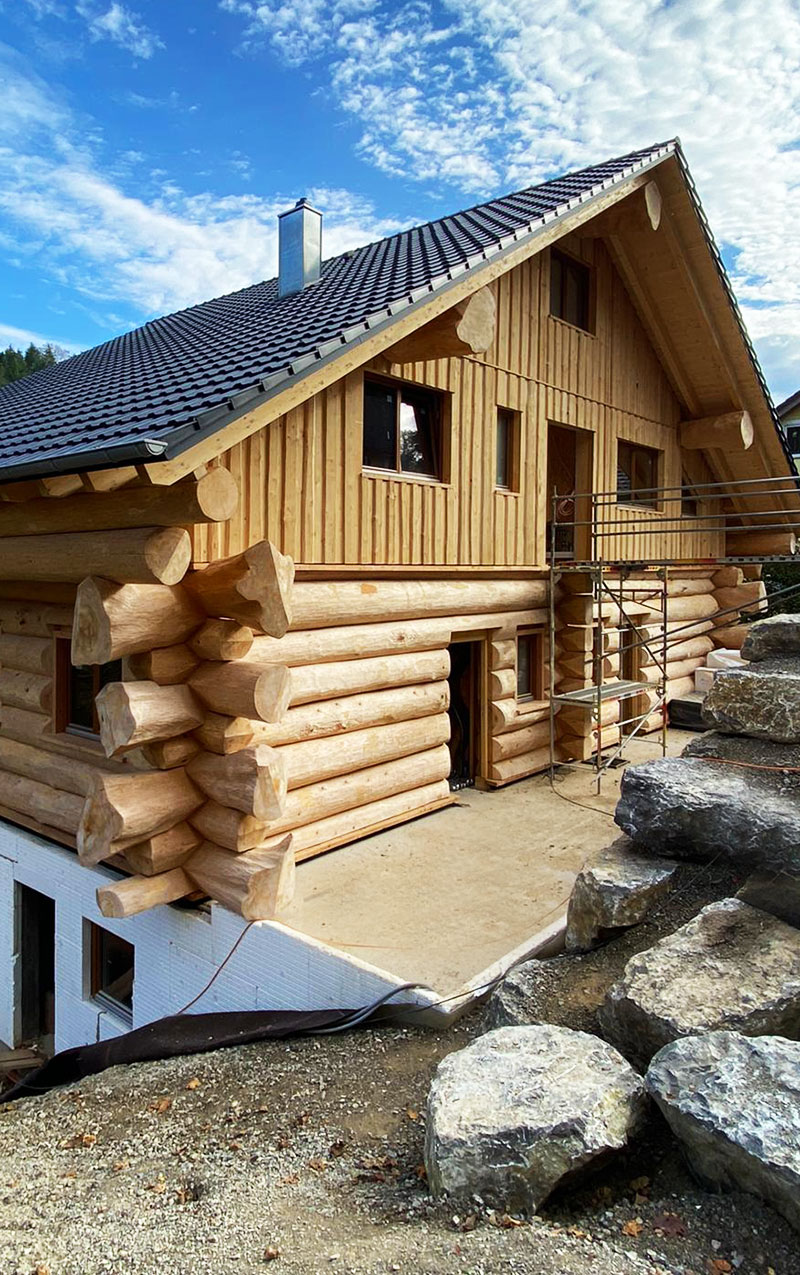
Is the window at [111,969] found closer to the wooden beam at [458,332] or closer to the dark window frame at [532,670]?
the dark window frame at [532,670]

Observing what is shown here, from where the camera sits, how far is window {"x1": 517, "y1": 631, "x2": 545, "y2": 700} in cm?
1104

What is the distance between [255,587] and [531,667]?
20.5 feet

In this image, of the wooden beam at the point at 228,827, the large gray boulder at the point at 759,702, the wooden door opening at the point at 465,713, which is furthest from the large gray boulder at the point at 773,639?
the wooden door opening at the point at 465,713

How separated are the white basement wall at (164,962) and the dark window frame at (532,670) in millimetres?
5773

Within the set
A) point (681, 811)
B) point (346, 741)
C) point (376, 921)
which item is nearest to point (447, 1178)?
point (681, 811)

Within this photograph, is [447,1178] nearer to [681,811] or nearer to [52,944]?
[681,811]

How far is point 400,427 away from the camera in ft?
27.9

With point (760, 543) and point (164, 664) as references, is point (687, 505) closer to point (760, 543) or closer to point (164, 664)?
point (760, 543)

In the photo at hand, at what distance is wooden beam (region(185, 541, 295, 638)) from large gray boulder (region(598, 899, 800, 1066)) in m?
3.13

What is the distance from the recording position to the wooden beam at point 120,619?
5594mm

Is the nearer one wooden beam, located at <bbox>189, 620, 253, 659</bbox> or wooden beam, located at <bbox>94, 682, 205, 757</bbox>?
wooden beam, located at <bbox>94, 682, 205, 757</bbox>

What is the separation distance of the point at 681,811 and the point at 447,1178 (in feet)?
9.07

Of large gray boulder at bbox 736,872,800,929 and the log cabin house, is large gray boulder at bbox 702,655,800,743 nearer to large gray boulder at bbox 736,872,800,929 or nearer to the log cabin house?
large gray boulder at bbox 736,872,800,929

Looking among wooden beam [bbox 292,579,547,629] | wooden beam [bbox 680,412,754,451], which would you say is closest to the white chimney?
wooden beam [bbox 292,579,547,629]
